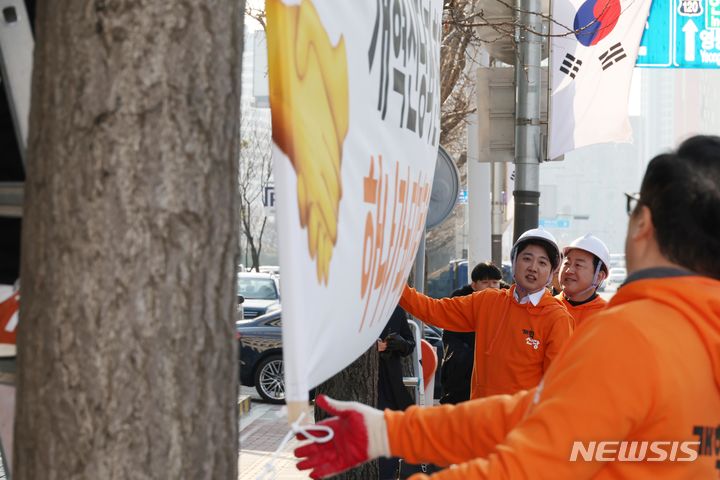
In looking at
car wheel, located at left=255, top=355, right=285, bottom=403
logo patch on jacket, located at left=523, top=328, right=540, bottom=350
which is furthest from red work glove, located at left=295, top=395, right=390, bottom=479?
car wheel, located at left=255, top=355, right=285, bottom=403

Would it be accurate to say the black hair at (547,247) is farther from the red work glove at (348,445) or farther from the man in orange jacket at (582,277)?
the red work glove at (348,445)

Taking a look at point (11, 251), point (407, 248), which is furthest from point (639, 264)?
point (11, 251)

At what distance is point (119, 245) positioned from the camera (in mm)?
1916

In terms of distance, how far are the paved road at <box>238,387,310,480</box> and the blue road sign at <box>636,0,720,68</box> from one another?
5592mm

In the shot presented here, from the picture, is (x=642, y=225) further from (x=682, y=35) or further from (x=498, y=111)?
(x=682, y=35)

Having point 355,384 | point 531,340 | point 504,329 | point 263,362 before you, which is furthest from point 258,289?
point 531,340

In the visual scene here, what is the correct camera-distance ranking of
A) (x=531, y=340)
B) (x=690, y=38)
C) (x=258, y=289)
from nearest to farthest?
(x=531, y=340) → (x=690, y=38) → (x=258, y=289)

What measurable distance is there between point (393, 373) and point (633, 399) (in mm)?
5335

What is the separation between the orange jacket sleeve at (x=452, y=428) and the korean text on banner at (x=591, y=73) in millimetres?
7358

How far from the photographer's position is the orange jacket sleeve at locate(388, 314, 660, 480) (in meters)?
1.93

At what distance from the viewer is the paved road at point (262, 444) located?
9.16m

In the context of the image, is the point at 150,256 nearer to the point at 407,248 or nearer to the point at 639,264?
the point at 639,264

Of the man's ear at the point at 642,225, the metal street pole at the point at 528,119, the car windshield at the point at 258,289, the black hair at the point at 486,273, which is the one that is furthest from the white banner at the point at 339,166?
the car windshield at the point at 258,289

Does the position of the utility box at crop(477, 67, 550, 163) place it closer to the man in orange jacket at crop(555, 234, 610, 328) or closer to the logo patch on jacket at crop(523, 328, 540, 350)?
the man in orange jacket at crop(555, 234, 610, 328)
